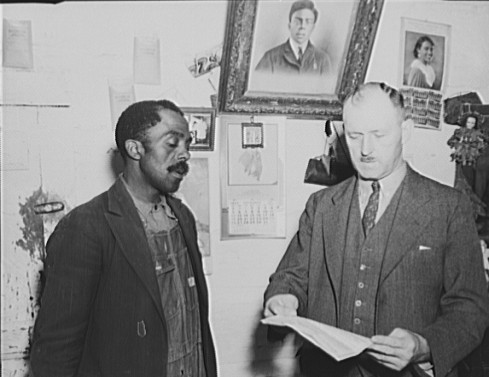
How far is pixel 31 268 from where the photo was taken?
1.62 m

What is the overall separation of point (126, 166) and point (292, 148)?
0.50 metres

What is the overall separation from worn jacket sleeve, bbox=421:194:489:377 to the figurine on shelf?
440mm

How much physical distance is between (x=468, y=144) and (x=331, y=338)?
88 centimetres

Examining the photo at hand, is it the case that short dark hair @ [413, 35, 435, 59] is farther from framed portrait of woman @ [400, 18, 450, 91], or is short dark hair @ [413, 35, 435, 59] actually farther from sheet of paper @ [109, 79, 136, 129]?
sheet of paper @ [109, 79, 136, 129]

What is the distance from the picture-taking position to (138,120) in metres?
1.53

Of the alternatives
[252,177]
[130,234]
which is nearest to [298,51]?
[252,177]

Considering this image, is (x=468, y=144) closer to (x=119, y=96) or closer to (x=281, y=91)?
(x=281, y=91)

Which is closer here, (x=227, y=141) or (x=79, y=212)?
(x=79, y=212)

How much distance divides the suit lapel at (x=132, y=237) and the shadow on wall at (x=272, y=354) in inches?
16.9

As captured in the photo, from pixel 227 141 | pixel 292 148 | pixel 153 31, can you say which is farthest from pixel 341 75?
pixel 153 31

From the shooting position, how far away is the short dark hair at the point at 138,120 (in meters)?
1.52

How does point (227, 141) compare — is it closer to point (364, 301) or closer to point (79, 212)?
point (79, 212)

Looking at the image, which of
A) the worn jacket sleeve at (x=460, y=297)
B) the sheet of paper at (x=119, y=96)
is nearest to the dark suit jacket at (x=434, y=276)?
the worn jacket sleeve at (x=460, y=297)

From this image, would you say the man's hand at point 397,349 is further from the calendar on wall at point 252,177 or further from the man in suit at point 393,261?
the calendar on wall at point 252,177
